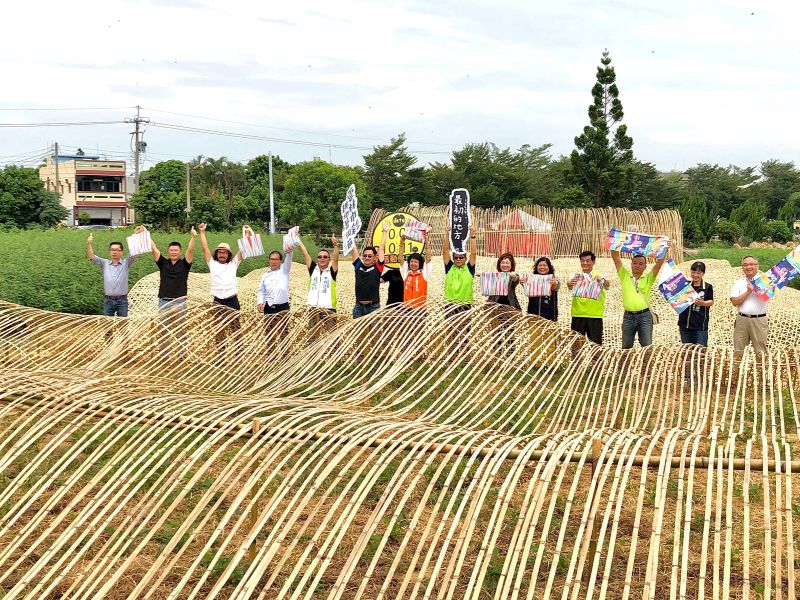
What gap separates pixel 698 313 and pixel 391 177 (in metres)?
30.7

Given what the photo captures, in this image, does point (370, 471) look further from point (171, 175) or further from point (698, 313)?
point (171, 175)

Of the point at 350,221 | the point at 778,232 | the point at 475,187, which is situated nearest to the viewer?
the point at 350,221

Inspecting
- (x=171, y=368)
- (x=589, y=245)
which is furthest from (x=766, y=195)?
(x=171, y=368)

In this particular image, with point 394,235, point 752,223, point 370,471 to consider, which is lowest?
point 370,471

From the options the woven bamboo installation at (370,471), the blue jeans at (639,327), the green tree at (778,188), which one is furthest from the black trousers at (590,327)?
the green tree at (778,188)

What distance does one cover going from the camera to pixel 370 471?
3174 mm

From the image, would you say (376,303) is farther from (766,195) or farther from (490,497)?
(766,195)

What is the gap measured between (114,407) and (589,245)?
1089 cm

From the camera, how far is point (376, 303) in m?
7.02

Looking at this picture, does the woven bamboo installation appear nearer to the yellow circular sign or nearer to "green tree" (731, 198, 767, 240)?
the yellow circular sign

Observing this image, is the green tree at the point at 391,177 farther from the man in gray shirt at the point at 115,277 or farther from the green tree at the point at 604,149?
the man in gray shirt at the point at 115,277

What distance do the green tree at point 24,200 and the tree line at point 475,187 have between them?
34 mm

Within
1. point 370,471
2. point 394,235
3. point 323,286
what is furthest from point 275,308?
point 394,235

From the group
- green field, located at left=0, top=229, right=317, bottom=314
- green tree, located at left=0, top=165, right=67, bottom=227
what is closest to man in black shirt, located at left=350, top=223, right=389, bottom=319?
green field, located at left=0, top=229, right=317, bottom=314
